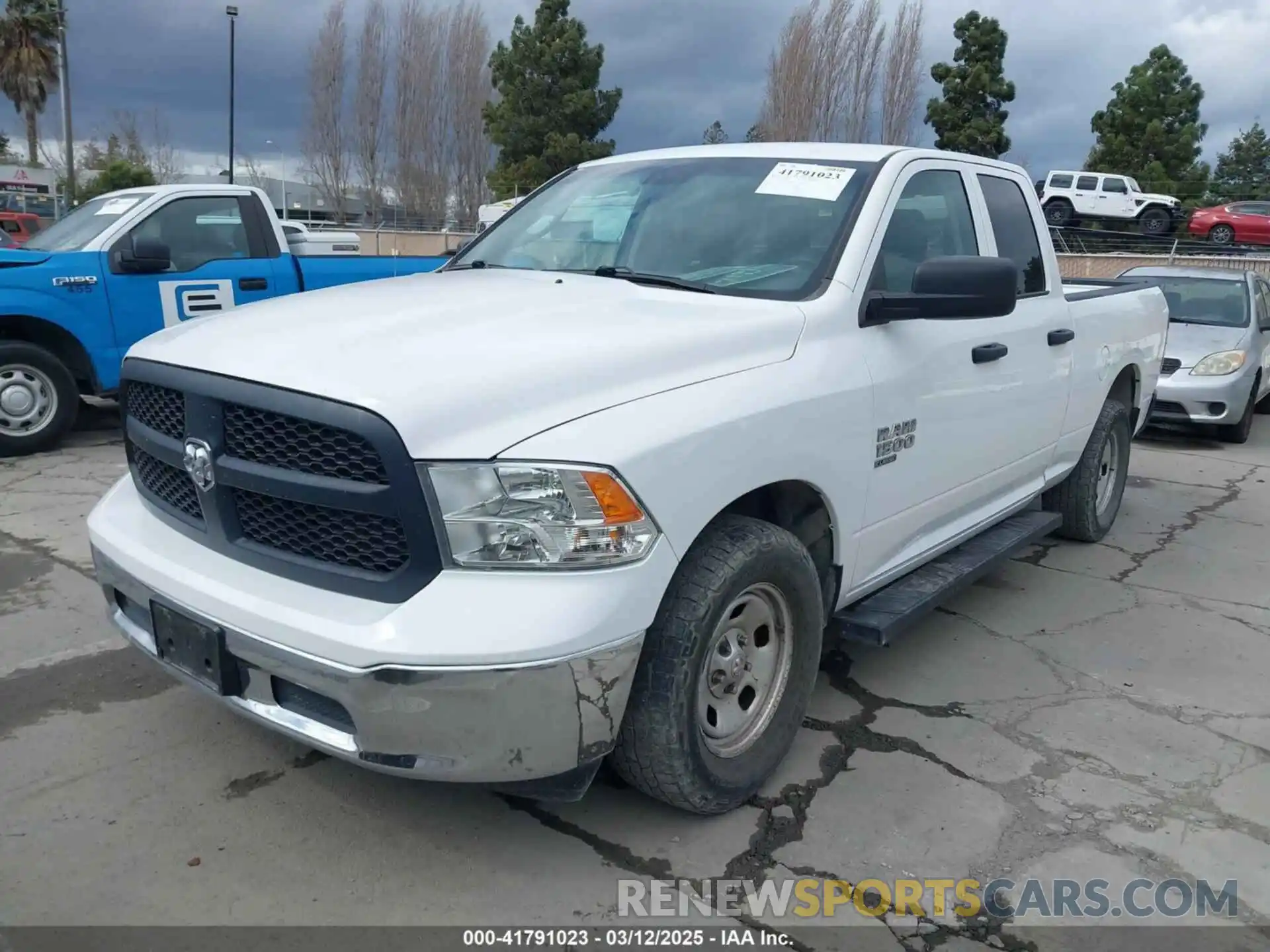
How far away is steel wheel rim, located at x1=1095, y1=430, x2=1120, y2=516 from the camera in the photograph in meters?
5.79

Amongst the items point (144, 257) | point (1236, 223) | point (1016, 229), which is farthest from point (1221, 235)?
point (144, 257)

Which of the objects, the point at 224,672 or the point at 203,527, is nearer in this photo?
the point at 224,672

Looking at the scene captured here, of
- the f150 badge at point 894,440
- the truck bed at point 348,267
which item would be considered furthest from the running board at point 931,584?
the truck bed at point 348,267

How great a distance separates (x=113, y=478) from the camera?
657 centimetres

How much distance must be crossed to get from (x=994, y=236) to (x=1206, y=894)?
2620mm

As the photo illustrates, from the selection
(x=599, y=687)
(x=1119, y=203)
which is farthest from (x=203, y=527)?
(x=1119, y=203)

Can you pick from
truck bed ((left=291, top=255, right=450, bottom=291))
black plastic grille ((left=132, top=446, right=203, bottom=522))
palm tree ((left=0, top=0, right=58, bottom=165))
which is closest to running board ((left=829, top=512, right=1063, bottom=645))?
black plastic grille ((left=132, top=446, right=203, bottom=522))

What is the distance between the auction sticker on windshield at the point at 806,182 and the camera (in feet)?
11.5

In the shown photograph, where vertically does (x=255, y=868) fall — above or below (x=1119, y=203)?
below

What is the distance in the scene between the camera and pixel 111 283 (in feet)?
23.5

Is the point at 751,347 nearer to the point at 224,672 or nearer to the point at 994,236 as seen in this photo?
the point at 224,672

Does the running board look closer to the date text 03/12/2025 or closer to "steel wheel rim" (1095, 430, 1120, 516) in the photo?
the date text 03/12/2025

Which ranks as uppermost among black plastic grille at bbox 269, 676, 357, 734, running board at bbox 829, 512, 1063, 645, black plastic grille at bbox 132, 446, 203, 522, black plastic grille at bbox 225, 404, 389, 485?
black plastic grille at bbox 225, 404, 389, 485

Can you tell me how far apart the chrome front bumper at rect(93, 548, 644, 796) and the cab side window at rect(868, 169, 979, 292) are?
5.48 ft
